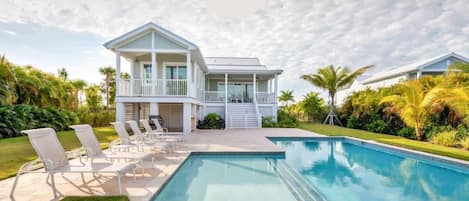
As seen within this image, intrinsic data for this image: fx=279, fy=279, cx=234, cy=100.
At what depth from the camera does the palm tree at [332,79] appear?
78.1 ft

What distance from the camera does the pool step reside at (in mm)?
5500

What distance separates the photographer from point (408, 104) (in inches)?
539

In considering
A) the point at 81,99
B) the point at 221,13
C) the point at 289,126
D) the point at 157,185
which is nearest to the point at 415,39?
the point at 289,126

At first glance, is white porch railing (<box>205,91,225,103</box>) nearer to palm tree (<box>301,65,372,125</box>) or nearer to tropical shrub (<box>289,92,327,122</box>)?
tropical shrub (<box>289,92,327,122</box>)

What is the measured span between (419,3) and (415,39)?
6004 mm

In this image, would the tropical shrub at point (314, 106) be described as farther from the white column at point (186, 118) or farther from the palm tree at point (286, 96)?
the white column at point (186, 118)

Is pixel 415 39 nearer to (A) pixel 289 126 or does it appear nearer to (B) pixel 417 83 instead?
(B) pixel 417 83

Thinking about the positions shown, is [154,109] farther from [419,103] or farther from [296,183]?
[419,103]

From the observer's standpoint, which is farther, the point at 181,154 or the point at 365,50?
the point at 365,50

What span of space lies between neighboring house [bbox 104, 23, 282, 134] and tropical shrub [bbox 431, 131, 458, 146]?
33.6 feet

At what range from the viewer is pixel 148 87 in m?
15.2

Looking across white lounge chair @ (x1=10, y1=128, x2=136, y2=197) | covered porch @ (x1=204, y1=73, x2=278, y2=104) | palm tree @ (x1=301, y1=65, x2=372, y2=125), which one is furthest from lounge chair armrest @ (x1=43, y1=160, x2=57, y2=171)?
palm tree @ (x1=301, y1=65, x2=372, y2=125)

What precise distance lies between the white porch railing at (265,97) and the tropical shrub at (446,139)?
11127 mm

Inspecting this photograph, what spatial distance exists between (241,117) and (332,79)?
30.3 feet
